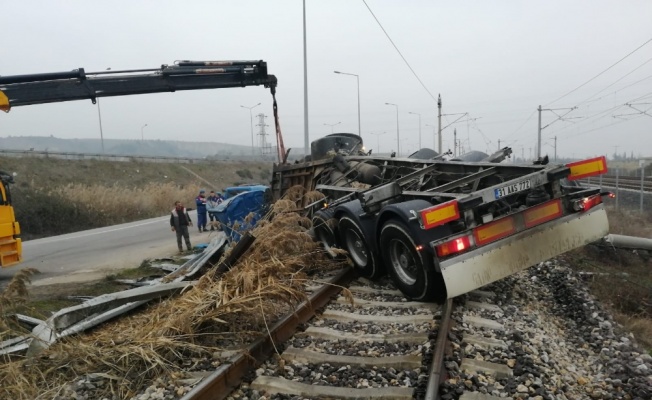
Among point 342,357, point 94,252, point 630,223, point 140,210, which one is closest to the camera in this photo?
point 342,357

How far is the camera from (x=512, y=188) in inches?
213

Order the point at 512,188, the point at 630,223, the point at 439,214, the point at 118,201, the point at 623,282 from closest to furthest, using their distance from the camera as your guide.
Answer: the point at 439,214, the point at 512,188, the point at 623,282, the point at 630,223, the point at 118,201

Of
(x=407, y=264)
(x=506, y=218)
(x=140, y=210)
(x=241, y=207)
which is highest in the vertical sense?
(x=506, y=218)

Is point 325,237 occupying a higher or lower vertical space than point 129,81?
lower

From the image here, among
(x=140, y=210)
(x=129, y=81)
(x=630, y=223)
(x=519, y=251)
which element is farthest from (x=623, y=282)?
(x=140, y=210)

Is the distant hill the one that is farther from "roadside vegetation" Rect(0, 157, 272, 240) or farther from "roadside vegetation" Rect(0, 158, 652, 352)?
"roadside vegetation" Rect(0, 158, 652, 352)

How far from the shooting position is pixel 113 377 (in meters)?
4.03

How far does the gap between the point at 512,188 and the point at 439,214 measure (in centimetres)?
105

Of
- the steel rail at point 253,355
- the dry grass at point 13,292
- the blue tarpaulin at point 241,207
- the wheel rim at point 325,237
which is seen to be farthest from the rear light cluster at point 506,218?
the blue tarpaulin at point 241,207

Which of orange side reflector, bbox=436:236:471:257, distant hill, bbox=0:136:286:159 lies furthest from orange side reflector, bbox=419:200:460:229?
distant hill, bbox=0:136:286:159

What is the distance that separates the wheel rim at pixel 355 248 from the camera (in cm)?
692

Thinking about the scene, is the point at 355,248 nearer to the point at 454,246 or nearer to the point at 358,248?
the point at 358,248

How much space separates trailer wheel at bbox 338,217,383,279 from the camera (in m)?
6.59

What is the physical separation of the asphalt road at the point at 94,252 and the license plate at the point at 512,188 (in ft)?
27.9
